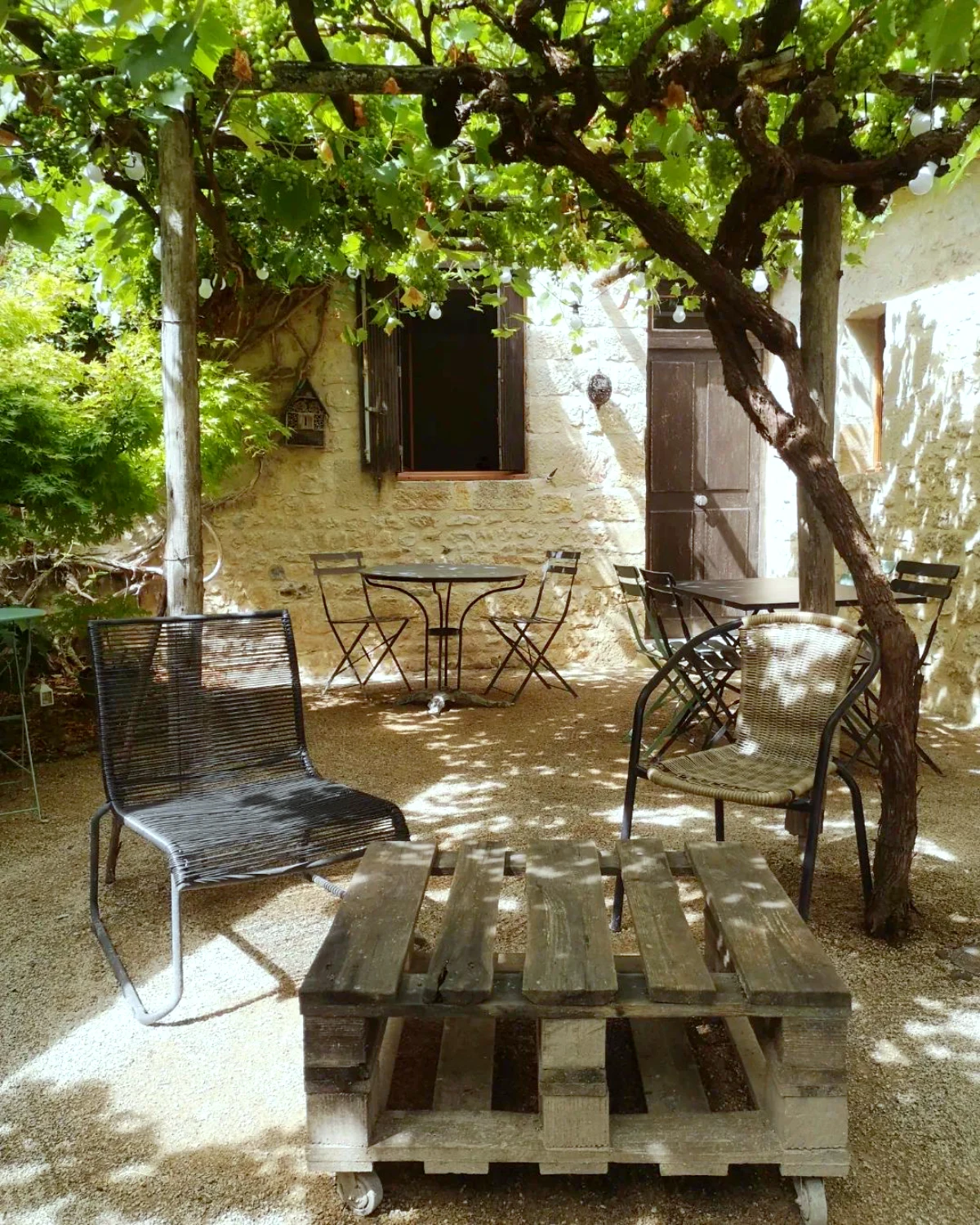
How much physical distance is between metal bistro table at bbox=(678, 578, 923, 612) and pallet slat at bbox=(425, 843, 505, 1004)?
2.08 meters

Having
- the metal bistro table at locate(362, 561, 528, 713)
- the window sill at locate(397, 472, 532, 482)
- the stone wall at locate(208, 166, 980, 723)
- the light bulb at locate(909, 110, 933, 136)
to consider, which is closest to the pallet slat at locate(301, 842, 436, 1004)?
the light bulb at locate(909, 110, 933, 136)

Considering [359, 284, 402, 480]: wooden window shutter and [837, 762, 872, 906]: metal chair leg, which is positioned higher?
[359, 284, 402, 480]: wooden window shutter

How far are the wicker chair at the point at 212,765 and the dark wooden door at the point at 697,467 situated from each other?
4283 mm

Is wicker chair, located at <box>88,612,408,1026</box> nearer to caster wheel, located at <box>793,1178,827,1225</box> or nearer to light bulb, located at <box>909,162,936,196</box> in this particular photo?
caster wheel, located at <box>793,1178,827,1225</box>

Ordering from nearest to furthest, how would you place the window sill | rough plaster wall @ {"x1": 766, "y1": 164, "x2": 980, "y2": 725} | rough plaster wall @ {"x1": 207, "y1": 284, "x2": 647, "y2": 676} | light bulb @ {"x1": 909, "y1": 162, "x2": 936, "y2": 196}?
light bulb @ {"x1": 909, "y1": 162, "x2": 936, "y2": 196} < rough plaster wall @ {"x1": 766, "y1": 164, "x2": 980, "y2": 725} < rough plaster wall @ {"x1": 207, "y1": 284, "x2": 647, "y2": 676} < the window sill

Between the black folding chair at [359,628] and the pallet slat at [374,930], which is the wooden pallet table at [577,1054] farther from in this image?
the black folding chair at [359,628]

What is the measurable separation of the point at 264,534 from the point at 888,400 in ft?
13.4

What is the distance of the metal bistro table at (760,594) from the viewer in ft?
13.0

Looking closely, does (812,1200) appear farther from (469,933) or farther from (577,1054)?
(469,933)

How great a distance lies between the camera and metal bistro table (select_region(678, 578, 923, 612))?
3.95m

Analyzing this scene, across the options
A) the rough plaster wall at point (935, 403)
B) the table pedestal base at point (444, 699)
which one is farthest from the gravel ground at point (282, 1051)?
the table pedestal base at point (444, 699)

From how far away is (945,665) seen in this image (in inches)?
205

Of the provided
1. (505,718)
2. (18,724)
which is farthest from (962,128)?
(18,724)

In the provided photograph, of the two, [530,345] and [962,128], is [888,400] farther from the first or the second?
[962,128]
